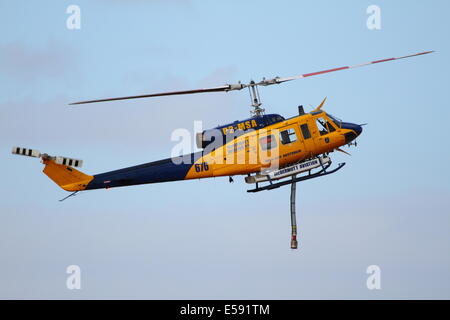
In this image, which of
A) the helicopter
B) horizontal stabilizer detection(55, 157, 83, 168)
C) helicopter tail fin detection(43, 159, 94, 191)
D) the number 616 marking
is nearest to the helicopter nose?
the helicopter

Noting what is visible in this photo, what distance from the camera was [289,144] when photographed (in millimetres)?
49062

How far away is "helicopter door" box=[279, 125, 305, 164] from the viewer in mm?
48938

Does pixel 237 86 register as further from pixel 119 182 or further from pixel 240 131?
pixel 119 182

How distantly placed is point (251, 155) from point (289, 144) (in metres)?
2.00

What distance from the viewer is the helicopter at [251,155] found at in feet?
155

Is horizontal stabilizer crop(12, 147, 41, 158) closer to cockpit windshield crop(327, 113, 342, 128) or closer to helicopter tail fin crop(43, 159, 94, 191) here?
helicopter tail fin crop(43, 159, 94, 191)

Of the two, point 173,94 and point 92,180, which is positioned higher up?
point 173,94

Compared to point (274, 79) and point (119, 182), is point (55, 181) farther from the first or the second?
point (274, 79)

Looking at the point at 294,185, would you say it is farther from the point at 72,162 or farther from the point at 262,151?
the point at 72,162

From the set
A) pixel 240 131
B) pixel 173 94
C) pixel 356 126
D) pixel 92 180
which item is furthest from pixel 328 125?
pixel 92 180

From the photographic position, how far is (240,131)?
159 feet

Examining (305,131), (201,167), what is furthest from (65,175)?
(305,131)

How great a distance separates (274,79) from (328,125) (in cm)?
365

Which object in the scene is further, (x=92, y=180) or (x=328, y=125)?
(x=328, y=125)
